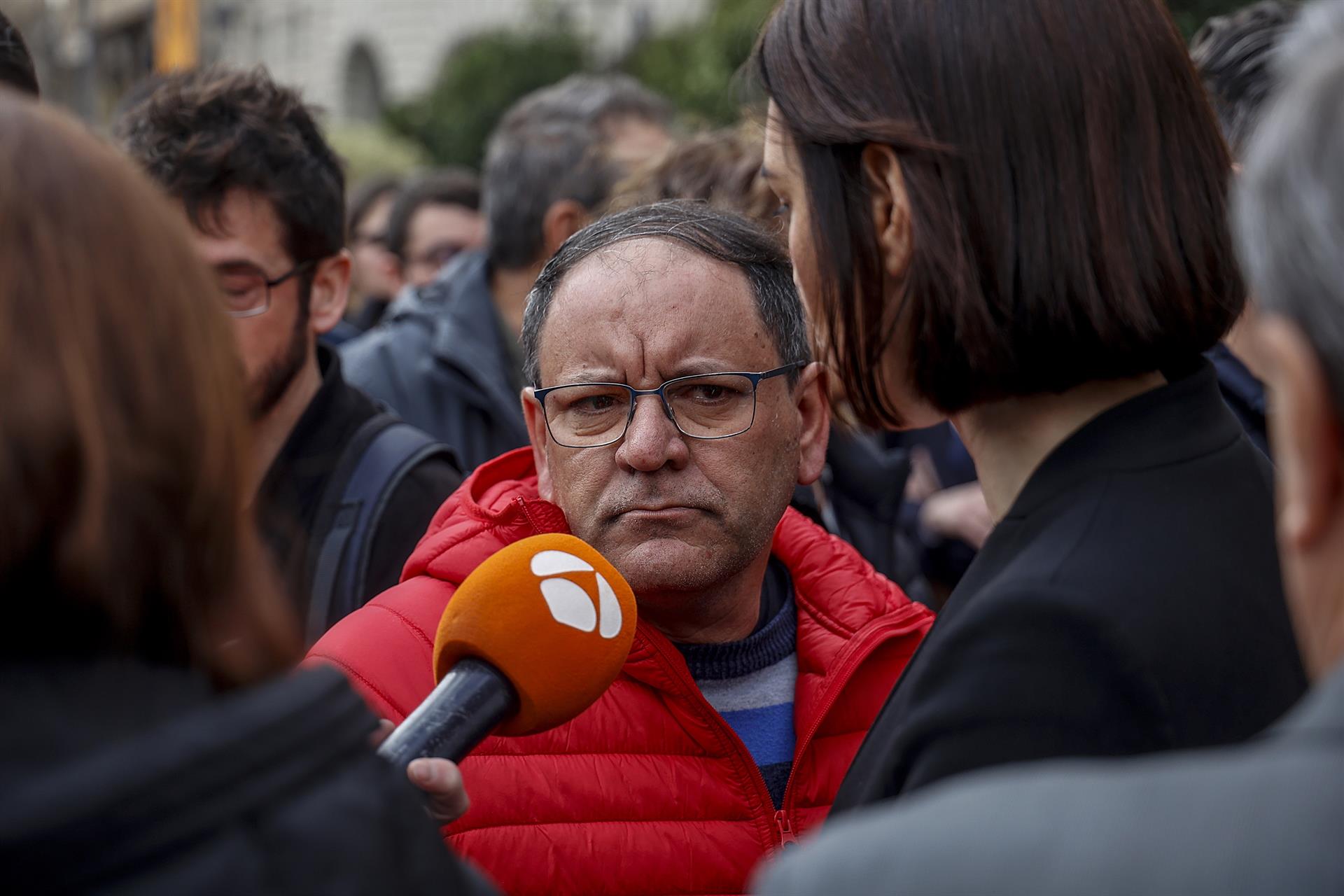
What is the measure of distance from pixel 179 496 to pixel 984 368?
91cm

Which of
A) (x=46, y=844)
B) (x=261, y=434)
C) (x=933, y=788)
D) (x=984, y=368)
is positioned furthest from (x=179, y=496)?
(x=261, y=434)

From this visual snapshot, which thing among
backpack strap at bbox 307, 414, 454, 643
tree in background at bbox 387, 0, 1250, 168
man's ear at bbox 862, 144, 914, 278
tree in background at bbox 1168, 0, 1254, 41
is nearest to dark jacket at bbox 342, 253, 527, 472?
backpack strap at bbox 307, 414, 454, 643

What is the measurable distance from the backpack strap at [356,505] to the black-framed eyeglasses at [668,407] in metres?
0.68

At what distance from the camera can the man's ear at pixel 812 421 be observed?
9.07ft

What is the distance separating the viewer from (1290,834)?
0.91 m

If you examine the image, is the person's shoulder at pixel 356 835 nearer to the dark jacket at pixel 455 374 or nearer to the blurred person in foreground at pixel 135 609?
the blurred person in foreground at pixel 135 609

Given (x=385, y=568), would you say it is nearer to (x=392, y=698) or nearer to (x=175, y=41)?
(x=392, y=698)

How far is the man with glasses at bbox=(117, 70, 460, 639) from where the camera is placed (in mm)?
3119

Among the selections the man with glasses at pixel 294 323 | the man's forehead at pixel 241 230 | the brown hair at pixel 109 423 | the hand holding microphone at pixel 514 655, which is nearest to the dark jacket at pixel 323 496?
the man with glasses at pixel 294 323

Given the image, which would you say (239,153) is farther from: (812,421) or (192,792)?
(192,792)

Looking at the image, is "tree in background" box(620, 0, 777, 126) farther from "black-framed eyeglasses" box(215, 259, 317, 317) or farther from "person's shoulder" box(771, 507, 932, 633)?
"person's shoulder" box(771, 507, 932, 633)

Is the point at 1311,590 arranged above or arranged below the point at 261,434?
above

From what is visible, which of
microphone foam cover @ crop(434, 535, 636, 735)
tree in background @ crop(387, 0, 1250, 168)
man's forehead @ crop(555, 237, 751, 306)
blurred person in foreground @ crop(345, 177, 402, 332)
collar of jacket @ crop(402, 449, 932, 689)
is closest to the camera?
microphone foam cover @ crop(434, 535, 636, 735)

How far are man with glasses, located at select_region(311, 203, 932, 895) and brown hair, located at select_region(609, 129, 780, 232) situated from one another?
1.34 meters
